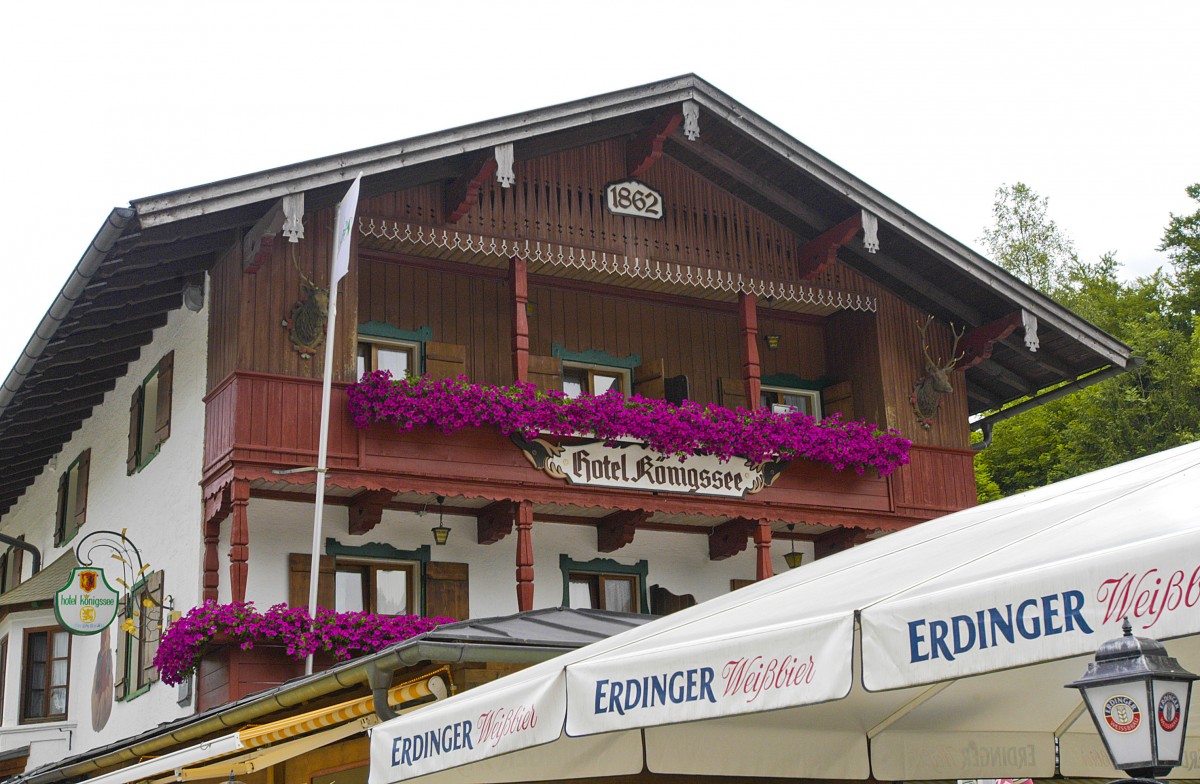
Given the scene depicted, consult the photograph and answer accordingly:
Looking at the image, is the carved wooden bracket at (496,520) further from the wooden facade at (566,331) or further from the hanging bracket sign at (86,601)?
the hanging bracket sign at (86,601)

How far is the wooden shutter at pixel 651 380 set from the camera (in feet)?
59.9

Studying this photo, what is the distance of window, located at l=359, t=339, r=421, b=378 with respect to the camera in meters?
17.3

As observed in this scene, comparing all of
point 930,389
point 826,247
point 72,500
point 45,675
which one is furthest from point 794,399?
point 45,675

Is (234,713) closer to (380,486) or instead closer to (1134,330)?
(380,486)

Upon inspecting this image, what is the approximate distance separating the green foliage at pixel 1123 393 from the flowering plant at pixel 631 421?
14372mm

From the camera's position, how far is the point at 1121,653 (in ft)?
14.1

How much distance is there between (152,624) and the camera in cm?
1770

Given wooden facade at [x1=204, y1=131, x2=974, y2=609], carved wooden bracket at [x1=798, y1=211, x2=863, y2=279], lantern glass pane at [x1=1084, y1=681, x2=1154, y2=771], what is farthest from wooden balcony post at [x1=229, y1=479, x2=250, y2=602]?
lantern glass pane at [x1=1084, y1=681, x2=1154, y2=771]

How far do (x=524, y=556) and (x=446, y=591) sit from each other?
4.41 feet

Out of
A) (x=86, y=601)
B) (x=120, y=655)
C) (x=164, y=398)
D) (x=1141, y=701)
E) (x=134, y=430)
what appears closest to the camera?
(x=1141, y=701)

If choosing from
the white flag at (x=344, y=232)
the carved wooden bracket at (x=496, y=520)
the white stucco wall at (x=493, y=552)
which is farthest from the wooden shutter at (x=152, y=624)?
the white flag at (x=344, y=232)

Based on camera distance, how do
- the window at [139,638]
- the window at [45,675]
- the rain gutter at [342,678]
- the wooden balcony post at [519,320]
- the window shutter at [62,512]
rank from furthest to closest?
1. the window shutter at [62,512]
2. the window at [45,675]
3. the window at [139,638]
4. the wooden balcony post at [519,320]
5. the rain gutter at [342,678]

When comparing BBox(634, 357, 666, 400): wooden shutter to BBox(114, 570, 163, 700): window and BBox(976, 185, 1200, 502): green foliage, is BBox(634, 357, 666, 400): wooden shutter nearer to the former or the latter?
BBox(114, 570, 163, 700): window

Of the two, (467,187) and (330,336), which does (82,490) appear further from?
(467,187)
